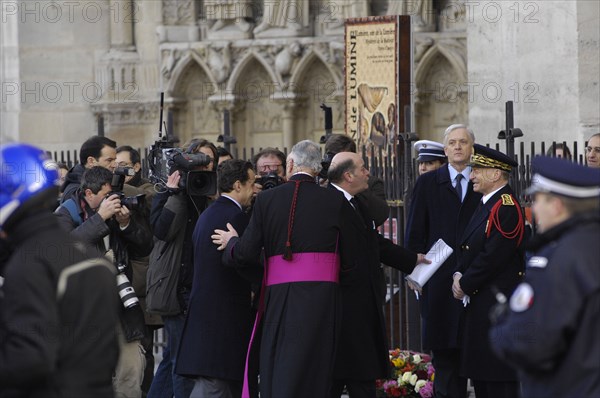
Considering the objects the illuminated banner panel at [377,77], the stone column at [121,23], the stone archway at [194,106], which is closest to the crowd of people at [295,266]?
the illuminated banner panel at [377,77]

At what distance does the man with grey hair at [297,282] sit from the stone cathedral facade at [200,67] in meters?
6.67

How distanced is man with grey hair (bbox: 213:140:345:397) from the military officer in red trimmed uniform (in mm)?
791

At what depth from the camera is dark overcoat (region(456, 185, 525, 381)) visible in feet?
23.9

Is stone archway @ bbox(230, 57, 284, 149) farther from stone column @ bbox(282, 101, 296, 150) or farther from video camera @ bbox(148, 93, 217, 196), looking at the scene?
video camera @ bbox(148, 93, 217, 196)

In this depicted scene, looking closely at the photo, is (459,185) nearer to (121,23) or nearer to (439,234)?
(439,234)

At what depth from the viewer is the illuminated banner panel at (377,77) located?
11586mm

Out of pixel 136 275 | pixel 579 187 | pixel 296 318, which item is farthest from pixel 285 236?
pixel 579 187

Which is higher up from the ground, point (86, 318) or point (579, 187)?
point (579, 187)

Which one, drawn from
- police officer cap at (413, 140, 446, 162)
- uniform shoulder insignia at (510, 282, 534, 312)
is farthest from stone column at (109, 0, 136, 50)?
uniform shoulder insignia at (510, 282, 534, 312)

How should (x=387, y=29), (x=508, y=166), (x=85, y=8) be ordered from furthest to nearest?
(x=85, y=8) < (x=387, y=29) < (x=508, y=166)

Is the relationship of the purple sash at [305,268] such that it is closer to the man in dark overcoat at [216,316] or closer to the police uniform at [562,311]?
the man in dark overcoat at [216,316]

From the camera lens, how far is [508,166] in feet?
24.8

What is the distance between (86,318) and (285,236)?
280 cm

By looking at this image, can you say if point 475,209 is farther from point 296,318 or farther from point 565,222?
point 565,222
